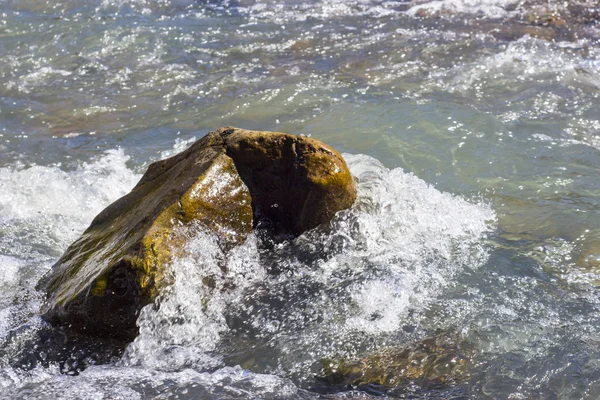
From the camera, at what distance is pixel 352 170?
455cm

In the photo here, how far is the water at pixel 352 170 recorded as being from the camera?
313 cm

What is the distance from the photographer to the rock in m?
2.95

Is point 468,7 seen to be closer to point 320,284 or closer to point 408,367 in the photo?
point 320,284

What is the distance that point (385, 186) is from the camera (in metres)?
4.16

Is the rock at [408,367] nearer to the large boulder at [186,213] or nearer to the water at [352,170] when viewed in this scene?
the water at [352,170]

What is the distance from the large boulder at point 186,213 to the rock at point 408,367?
846 mm

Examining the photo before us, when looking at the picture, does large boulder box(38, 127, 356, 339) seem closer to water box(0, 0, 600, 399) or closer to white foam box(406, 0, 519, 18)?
water box(0, 0, 600, 399)

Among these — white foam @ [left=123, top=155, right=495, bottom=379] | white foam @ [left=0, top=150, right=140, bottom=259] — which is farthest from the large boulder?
white foam @ [left=0, top=150, right=140, bottom=259]

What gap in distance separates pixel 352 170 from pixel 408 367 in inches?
69.8

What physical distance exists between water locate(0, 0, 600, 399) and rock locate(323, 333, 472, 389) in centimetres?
3

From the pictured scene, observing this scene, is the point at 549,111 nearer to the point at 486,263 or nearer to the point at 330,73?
the point at 330,73

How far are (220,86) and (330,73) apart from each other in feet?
3.73

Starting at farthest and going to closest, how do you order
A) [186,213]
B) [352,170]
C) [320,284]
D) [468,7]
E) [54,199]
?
1. [468,7]
2. [54,199]
3. [352,170]
4. [320,284]
5. [186,213]

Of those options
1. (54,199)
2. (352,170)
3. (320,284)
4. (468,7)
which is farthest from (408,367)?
Result: (468,7)
